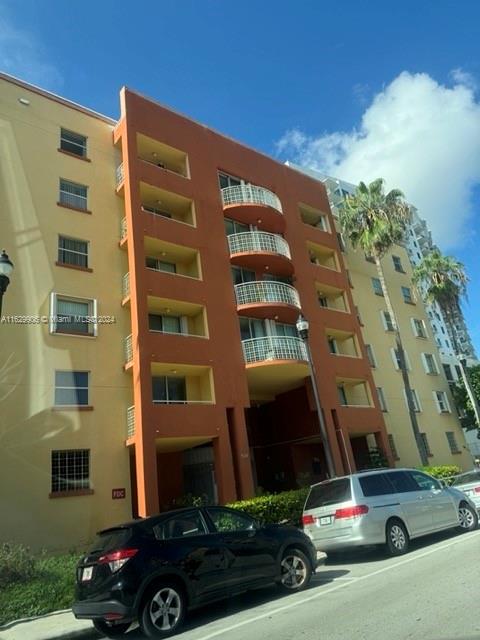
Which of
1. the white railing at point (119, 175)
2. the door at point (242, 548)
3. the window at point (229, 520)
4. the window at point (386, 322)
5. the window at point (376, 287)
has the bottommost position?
the door at point (242, 548)

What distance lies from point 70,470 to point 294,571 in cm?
958

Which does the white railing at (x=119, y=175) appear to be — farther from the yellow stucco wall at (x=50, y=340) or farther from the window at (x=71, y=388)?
the window at (x=71, y=388)

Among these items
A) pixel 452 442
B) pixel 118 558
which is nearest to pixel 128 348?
pixel 118 558

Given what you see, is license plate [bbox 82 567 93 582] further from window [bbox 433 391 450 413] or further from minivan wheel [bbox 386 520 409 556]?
window [bbox 433 391 450 413]

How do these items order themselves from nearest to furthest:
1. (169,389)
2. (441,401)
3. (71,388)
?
(71,388) → (169,389) → (441,401)

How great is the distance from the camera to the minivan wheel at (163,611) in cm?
655

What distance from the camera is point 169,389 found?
18766 mm

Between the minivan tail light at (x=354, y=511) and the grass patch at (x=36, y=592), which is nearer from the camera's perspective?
the grass patch at (x=36, y=592)

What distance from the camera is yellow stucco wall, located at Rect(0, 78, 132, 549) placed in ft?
48.2

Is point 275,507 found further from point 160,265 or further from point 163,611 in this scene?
point 160,265

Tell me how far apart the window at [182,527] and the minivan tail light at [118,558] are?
52cm

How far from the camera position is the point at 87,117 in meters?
22.0

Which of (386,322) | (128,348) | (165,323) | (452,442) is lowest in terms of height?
(452,442)

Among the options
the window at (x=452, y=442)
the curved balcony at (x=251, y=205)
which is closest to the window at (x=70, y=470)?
the curved balcony at (x=251, y=205)
